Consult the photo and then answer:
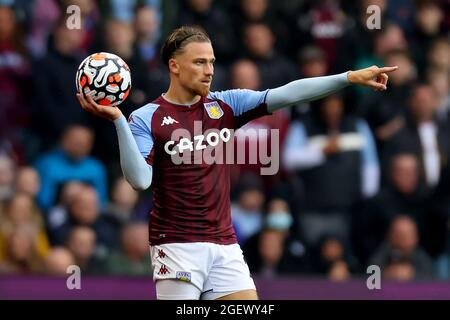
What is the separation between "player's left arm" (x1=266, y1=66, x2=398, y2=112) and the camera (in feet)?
27.2

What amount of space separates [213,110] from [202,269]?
1.07 meters

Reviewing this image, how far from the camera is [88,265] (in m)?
12.5

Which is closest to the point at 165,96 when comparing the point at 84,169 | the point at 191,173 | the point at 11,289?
the point at 191,173

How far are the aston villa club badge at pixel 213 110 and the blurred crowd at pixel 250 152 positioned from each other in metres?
4.13

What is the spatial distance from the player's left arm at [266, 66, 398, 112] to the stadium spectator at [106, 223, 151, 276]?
173 inches

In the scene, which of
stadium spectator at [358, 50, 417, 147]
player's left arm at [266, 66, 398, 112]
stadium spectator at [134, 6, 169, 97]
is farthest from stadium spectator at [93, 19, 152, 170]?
player's left arm at [266, 66, 398, 112]

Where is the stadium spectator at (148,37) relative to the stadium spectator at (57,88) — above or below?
above

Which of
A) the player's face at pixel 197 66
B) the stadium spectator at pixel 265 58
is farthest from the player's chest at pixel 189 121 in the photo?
the stadium spectator at pixel 265 58

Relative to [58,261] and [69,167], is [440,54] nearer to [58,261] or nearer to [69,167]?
[69,167]

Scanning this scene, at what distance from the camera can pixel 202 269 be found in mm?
8320

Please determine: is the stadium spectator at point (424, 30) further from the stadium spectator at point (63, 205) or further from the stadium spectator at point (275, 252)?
the stadium spectator at point (63, 205)

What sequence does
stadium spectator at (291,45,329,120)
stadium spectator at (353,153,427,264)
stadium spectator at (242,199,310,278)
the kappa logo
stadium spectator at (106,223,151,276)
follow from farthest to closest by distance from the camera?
1. stadium spectator at (291,45,329,120)
2. stadium spectator at (353,153,427,264)
3. stadium spectator at (242,199,310,278)
4. stadium spectator at (106,223,151,276)
5. the kappa logo

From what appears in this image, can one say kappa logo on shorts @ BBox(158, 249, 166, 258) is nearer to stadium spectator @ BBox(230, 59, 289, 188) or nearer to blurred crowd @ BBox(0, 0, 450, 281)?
blurred crowd @ BBox(0, 0, 450, 281)

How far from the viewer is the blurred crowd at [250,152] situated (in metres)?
12.8
